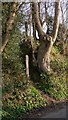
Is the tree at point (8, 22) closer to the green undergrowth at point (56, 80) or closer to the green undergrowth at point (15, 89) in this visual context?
the green undergrowth at point (15, 89)

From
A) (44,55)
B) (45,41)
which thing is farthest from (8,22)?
(44,55)

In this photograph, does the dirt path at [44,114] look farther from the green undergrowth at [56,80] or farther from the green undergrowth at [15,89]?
the green undergrowth at [56,80]

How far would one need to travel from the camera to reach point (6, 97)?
33.6 feet

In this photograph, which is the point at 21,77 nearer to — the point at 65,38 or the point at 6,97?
the point at 6,97

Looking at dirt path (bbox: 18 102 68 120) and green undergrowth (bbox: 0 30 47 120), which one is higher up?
green undergrowth (bbox: 0 30 47 120)

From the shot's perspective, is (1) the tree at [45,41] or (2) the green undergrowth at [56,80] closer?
(2) the green undergrowth at [56,80]

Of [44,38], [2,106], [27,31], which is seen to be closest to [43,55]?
[44,38]

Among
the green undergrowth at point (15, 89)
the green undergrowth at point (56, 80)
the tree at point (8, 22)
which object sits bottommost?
the green undergrowth at point (56, 80)

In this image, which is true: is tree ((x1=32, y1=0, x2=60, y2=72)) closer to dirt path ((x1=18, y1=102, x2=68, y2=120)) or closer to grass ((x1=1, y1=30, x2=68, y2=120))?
grass ((x1=1, y1=30, x2=68, y2=120))

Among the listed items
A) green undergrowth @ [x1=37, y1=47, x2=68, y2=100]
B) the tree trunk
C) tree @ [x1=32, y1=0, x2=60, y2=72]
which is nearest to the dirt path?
green undergrowth @ [x1=37, y1=47, x2=68, y2=100]

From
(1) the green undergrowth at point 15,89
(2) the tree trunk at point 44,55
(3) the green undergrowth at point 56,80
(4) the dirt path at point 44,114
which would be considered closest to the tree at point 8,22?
(1) the green undergrowth at point 15,89

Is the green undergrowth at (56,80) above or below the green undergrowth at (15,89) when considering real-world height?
below

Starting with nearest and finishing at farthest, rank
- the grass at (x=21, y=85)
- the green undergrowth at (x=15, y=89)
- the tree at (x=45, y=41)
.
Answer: the green undergrowth at (x=15, y=89) → the grass at (x=21, y=85) → the tree at (x=45, y=41)

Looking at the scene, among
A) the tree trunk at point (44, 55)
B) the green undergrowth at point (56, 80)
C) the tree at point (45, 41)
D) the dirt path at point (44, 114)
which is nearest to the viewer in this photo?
the dirt path at point (44, 114)
